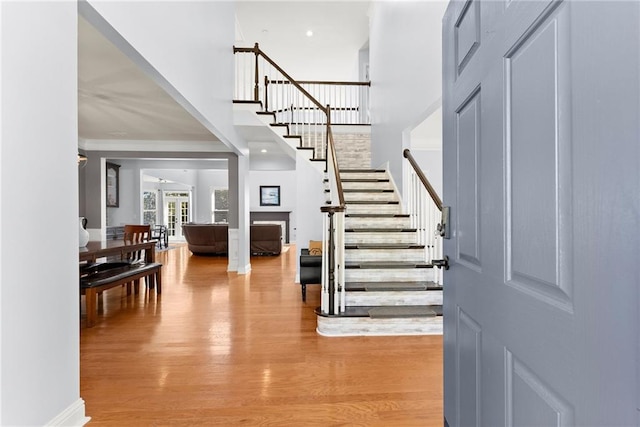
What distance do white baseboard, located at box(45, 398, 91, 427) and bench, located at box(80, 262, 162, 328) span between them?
1.83m

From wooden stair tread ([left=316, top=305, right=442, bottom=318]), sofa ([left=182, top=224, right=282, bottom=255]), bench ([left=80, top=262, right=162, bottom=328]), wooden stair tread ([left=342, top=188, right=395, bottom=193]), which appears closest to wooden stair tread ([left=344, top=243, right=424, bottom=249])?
wooden stair tread ([left=316, top=305, right=442, bottom=318])

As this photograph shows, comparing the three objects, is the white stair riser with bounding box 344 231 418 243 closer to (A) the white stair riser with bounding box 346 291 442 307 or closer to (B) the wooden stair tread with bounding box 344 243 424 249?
(B) the wooden stair tread with bounding box 344 243 424 249

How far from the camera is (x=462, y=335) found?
1.12 metres

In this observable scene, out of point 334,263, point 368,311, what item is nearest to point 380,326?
A: point 368,311

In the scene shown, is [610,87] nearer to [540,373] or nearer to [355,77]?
[540,373]

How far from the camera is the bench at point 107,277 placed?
3.24 metres

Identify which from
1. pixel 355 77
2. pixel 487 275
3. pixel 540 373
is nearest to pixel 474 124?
pixel 487 275

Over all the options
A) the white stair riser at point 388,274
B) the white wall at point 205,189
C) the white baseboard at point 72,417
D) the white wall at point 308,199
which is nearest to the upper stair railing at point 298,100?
the white wall at point 308,199

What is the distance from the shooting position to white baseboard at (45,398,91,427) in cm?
149

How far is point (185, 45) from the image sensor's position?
10.1 ft

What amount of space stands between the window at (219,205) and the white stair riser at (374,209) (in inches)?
375

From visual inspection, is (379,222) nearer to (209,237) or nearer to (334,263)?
(334,263)

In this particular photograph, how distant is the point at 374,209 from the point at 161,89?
309cm

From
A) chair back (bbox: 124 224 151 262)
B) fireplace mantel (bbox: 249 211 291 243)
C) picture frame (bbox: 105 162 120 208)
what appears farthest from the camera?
fireplace mantel (bbox: 249 211 291 243)
